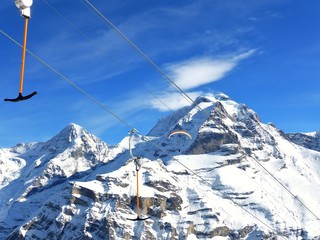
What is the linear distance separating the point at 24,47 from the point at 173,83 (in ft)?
35.0

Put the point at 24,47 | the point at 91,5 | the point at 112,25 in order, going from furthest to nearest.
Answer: the point at 112,25 → the point at 91,5 → the point at 24,47

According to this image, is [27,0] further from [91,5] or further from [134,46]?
[134,46]

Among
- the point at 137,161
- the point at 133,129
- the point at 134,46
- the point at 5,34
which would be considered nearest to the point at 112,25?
the point at 134,46

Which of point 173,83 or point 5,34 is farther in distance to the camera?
point 173,83

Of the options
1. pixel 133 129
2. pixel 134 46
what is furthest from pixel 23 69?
pixel 133 129

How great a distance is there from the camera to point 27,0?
2045 cm

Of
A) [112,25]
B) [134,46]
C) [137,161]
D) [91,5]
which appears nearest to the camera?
[91,5]

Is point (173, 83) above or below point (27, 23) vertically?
above

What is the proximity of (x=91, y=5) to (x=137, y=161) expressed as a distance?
19.6 m

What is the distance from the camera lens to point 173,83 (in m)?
29.3

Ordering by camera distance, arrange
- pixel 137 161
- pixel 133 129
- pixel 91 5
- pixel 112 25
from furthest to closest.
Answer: pixel 137 161 → pixel 133 129 → pixel 112 25 → pixel 91 5

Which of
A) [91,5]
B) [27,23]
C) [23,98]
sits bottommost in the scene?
[23,98]

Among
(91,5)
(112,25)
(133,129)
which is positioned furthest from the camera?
(133,129)

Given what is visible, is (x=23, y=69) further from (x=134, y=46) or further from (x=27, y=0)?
(x=134, y=46)
